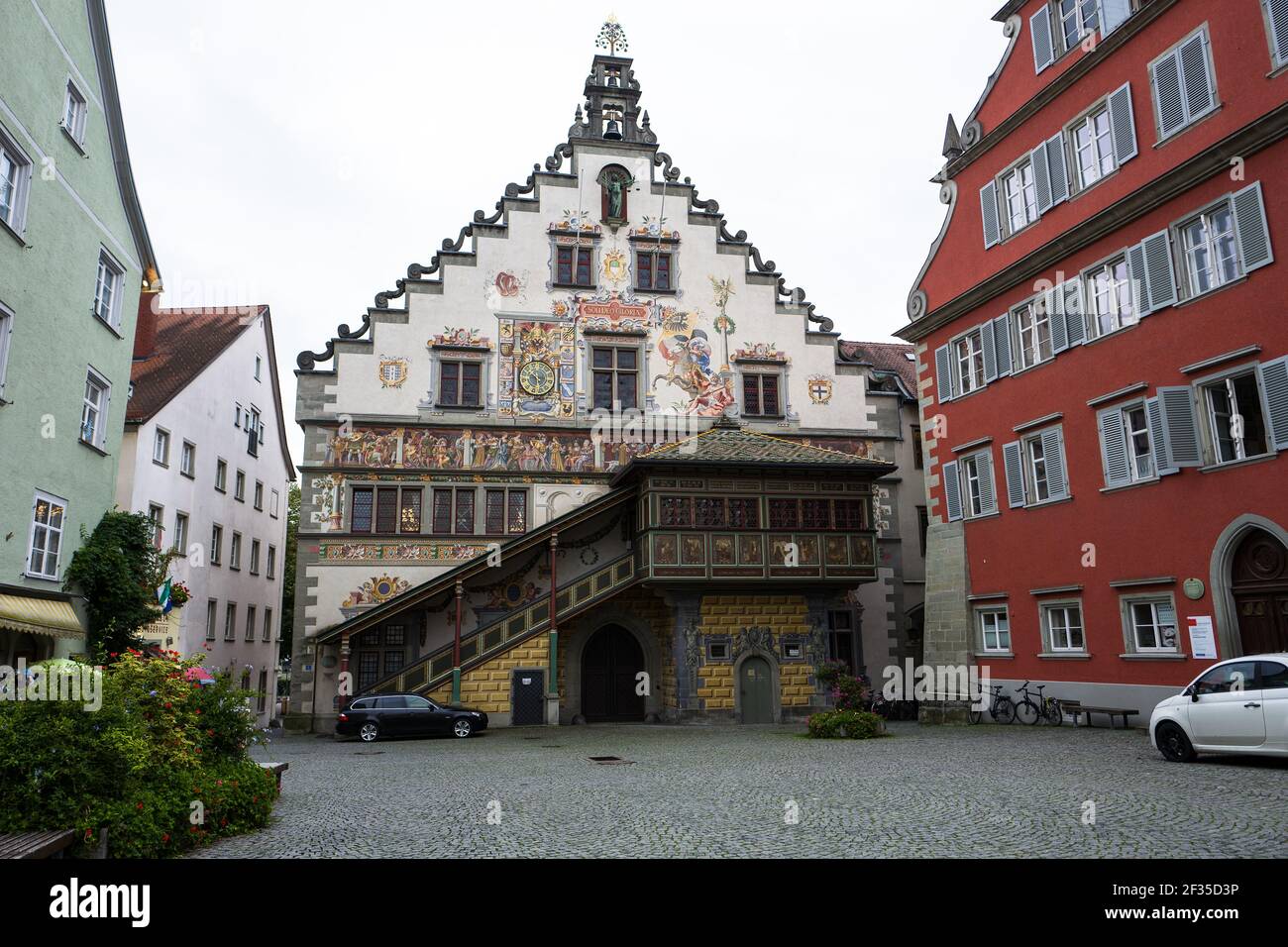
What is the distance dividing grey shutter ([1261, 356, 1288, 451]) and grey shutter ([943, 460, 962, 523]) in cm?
843

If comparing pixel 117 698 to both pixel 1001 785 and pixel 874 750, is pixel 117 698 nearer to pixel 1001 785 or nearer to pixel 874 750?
pixel 1001 785

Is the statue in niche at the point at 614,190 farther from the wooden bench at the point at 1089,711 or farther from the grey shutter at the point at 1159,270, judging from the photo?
the wooden bench at the point at 1089,711

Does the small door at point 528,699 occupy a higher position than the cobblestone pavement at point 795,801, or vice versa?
the small door at point 528,699

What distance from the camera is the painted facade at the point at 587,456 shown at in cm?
2469

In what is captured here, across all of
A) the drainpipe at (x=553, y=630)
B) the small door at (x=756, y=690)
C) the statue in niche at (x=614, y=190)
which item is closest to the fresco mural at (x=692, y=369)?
the statue in niche at (x=614, y=190)

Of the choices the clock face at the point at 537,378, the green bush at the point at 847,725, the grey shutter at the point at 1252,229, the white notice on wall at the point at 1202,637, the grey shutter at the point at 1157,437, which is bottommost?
the green bush at the point at 847,725

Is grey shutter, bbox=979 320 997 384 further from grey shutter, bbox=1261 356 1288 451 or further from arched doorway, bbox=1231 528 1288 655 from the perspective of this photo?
arched doorway, bbox=1231 528 1288 655

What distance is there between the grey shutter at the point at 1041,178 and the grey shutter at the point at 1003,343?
2559 millimetres

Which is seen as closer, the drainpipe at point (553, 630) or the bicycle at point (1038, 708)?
the bicycle at point (1038, 708)

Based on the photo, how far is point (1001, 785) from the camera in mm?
11062

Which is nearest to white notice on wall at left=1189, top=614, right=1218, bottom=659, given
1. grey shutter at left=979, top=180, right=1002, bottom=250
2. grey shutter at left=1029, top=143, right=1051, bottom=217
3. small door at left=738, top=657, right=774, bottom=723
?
grey shutter at left=1029, top=143, right=1051, bottom=217

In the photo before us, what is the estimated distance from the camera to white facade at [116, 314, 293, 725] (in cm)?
2569

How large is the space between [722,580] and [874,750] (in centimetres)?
877
